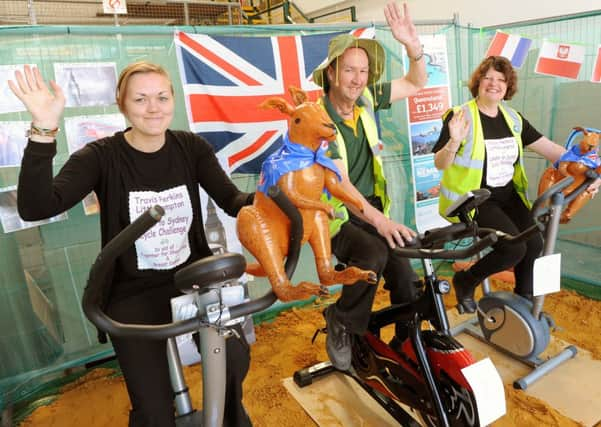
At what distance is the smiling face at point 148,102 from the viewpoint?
1.29 meters

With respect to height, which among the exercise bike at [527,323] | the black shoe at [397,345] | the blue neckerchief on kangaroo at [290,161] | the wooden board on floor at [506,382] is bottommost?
the wooden board on floor at [506,382]

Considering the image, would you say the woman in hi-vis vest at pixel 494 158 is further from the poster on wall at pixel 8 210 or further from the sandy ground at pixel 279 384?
the poster on wall at pixel 8 210

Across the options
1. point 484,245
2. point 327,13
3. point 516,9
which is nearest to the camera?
point 484,245

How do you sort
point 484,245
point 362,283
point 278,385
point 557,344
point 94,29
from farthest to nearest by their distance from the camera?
point 557,344 → point 278,385 → point 94,29 → point 362,283 → point 484,245

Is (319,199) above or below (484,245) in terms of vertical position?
above

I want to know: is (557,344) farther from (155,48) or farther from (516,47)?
(155,48)

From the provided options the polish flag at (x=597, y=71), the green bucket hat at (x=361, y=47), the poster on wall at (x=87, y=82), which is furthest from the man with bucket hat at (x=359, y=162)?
the polish flag at (x=597, y=71)

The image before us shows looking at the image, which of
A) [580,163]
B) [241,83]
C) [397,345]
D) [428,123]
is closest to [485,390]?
[397,345]

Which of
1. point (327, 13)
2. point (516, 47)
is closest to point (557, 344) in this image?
point (516, 47)

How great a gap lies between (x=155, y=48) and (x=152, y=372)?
5.85ft

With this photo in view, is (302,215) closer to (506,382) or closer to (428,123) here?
(506,382)

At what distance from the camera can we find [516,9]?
4.34m

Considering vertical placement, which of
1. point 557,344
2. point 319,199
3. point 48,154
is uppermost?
point 48,154

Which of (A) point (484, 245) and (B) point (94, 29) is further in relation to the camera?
(B) point (94, 29)
